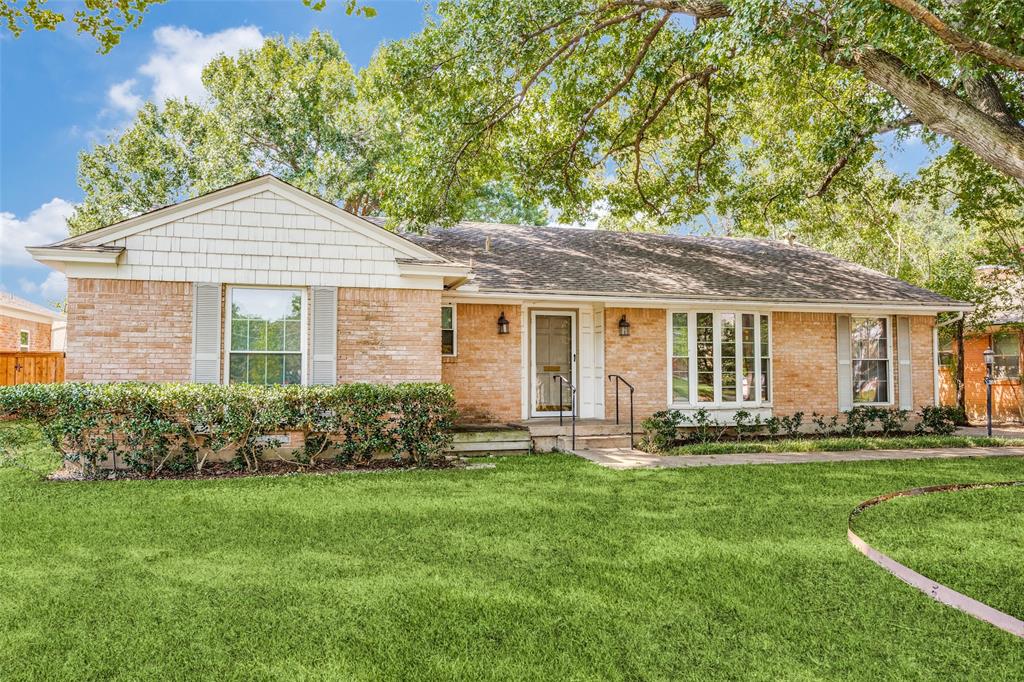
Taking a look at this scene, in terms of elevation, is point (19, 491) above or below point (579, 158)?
below

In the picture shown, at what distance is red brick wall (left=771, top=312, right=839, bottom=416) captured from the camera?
43.5ft

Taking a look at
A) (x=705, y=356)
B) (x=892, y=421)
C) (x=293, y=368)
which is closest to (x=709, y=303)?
(x=705, y=356)

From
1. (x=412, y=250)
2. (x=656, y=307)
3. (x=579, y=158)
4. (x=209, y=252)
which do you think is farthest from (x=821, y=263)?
(x=209, y=252)

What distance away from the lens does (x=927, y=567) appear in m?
4.62

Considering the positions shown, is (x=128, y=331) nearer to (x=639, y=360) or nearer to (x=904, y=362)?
(x=639, y=360)

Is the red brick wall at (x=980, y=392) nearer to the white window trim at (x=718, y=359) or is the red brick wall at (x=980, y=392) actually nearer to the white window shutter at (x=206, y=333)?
the white window trim at (x=718, y=359)

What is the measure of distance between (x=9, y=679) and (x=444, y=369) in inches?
345

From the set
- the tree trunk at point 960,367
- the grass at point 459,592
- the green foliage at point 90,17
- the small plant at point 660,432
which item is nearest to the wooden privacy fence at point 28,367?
the green foliage at point 90,17

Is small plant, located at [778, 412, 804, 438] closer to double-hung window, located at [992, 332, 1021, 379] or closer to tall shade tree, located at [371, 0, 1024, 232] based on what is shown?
tall shade tree, located at [371, 0, 1024, 232]

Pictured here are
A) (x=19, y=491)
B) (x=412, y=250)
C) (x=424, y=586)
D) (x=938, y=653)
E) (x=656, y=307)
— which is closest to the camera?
(x=938, y=653)

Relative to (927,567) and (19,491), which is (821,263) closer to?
(927,567)

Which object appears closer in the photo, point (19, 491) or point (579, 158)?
point (19, 491)

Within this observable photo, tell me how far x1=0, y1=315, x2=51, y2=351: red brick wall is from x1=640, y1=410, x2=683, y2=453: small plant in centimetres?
2366

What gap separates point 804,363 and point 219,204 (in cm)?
1163
